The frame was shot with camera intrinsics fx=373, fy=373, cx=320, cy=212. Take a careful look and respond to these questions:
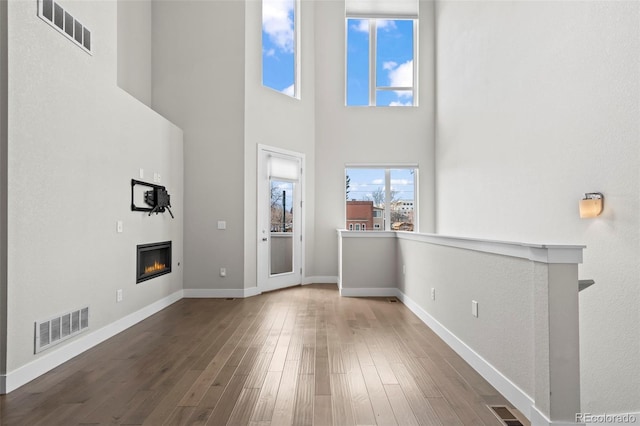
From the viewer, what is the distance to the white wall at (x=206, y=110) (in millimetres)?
5578

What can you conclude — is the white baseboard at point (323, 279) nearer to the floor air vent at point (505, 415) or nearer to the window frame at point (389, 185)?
the window frame at point (389, 185)

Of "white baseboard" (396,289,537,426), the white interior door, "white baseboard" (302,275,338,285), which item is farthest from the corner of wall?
"white baseboard" (302,275,338,285)

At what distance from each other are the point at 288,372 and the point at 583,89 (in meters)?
3.58

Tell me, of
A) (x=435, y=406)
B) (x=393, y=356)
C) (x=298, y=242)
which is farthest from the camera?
(x=298, y=242)

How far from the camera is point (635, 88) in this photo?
9.46 ft

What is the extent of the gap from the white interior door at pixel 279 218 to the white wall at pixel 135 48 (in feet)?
6.20

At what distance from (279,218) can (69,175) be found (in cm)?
357

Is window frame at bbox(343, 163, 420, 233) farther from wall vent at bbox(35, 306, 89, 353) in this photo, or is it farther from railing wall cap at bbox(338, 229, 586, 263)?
wall vent at bbox(35, 306, 89, 353)

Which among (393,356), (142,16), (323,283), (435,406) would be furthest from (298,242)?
(435,406)

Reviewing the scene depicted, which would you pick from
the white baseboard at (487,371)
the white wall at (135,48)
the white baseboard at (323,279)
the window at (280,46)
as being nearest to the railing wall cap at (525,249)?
the white baseboard at (487,371)

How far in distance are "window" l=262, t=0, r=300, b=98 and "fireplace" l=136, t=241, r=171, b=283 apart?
3.10 m

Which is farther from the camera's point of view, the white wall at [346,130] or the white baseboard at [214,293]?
the white wall at [346,130]

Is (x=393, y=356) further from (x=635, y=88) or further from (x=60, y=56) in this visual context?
(x=60, y=56)

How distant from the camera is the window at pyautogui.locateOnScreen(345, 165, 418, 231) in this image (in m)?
7.42
